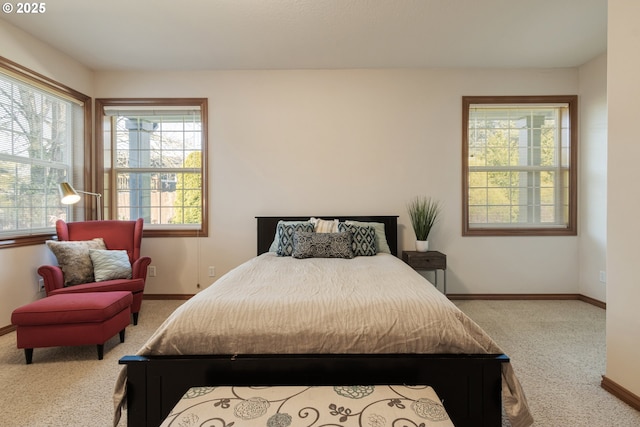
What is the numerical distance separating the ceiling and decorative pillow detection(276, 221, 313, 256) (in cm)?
182

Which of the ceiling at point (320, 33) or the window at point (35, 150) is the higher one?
the ceiling at point (320, 33)

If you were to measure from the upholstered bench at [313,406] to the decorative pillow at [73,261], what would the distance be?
2.26m

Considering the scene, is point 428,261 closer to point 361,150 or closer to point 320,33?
point 361,150

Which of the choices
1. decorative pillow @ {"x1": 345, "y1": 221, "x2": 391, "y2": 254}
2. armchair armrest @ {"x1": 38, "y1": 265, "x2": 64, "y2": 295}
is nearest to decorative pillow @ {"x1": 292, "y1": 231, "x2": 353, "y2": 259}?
decorative pillow @ {"x1": 345, "y1": 221, "x2": 391, "y2": 254}

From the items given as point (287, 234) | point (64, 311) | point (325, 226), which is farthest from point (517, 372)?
point (64, 311)

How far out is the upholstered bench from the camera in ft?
3.41

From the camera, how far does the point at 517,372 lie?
2029 mm

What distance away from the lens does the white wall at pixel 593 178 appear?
10.8 feet

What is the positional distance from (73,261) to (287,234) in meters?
1.94

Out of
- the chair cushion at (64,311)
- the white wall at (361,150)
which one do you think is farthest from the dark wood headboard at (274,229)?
the chair cushion at (64,311)

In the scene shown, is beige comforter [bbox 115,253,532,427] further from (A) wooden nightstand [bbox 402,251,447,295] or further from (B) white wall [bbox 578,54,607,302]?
(B) white wall [bbox 578,54,607,302]

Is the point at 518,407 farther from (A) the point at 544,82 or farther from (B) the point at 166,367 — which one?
(A) the point at 544,82

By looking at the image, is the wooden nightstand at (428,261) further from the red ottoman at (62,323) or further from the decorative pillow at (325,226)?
the red ottoman at (62,323)

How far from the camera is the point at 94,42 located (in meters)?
3.04
